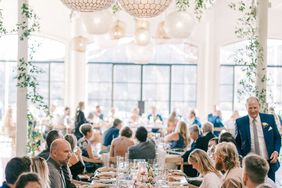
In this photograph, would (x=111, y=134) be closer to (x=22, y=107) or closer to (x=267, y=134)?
(x=22, y=107)

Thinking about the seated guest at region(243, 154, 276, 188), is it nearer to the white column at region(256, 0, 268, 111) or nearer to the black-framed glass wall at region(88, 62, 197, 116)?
the white column at region(256, 0, 268, 111)

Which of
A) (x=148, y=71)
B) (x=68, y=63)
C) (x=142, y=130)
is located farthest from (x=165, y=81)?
(x=142, y=130)

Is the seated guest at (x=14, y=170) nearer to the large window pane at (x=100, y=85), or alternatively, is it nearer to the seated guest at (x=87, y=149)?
the seated guest at (x=87, y=149)

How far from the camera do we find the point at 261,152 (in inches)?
253

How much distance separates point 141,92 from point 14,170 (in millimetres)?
13579

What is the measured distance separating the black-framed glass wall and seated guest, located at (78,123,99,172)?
9.10 m

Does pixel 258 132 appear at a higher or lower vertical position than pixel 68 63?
lower

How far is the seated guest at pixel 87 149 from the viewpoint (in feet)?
26.1

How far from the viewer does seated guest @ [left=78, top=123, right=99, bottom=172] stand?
313 inches

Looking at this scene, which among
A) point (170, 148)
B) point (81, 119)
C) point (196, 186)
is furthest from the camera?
point (81, 119)

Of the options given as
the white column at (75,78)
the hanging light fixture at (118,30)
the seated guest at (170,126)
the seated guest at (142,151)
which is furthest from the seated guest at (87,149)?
the white column at (75,78)

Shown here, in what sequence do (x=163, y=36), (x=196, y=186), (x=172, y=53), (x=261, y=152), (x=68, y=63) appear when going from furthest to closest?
(x=172, y=53) → (x=68, y=63) → (x=163, y=36) → (x=261, y=152) → (x=196, y=186)

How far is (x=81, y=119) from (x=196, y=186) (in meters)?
6.80

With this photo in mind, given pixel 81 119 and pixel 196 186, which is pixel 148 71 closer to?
pixel 81 119
